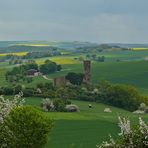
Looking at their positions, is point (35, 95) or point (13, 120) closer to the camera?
point (13, 120)

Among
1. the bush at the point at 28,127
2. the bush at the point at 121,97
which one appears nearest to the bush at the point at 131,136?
the bush at the point at 28,127

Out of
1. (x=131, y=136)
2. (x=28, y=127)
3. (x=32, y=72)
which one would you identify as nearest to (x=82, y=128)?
(x=28, y=127)

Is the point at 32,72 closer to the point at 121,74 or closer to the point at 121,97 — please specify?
the point at 121,74

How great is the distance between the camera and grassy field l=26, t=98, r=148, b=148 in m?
63.3

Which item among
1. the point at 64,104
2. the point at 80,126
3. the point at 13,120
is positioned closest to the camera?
the point at 13,120

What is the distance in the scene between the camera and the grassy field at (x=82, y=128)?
208ft

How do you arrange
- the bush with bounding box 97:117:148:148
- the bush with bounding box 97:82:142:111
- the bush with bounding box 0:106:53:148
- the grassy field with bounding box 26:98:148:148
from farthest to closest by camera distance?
1. the bush with bounding box 97:82:142:111
2. the grassy field with bounding box 26:98:148:148
3. the bush with bounding box 0:106:53:148
4. the bush with bounding box 97:117:148:148

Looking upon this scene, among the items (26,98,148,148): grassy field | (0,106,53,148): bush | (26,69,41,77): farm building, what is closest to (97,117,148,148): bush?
(0,106,53,148): bush

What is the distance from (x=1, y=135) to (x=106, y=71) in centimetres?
12979

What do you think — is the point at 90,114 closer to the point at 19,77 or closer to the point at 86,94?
the point at 86,94

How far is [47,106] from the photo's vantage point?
94.8 meters

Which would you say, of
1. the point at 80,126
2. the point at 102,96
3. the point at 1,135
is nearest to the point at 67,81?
the point at 102,96

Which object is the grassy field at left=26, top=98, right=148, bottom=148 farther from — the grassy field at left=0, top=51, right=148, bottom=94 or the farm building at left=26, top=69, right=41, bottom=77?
the farm building at left=26, top=69, right=41, bottom=77

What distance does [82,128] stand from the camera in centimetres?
7588
